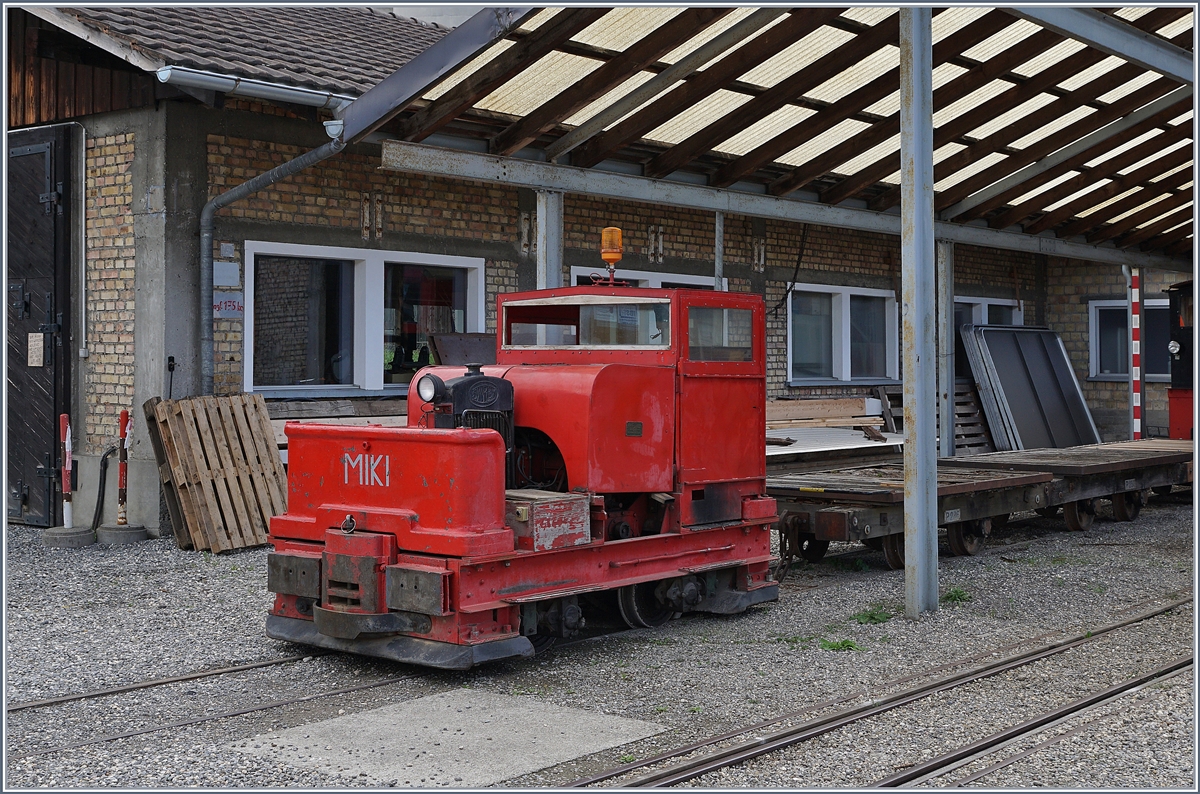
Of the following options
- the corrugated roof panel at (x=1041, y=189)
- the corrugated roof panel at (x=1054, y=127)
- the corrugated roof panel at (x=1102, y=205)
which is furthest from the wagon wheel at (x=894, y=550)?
the corrugated roof panel at (x=1102, y=205)

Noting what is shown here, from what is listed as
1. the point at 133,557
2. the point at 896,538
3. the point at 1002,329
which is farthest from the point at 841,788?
the point at 1002,329

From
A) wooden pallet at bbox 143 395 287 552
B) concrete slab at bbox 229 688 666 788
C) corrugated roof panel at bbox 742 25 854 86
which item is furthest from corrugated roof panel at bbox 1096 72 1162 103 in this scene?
concrete slab at bbox 229 688 666 788

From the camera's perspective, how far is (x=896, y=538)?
9898mm

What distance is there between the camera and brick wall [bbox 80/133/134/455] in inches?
426

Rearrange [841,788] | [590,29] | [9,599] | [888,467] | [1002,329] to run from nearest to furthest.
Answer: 1. [841,788]
2. [9,599]
3. [590,29]
4. [888,467]
5. [1002,329]

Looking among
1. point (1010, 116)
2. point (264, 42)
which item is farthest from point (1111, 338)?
point (264, 42)

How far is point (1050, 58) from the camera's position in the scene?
12.1 metres

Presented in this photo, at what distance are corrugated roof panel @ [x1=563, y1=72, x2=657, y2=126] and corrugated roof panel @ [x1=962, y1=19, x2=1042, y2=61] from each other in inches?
121

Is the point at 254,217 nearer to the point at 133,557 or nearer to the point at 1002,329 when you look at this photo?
the point at 133,557

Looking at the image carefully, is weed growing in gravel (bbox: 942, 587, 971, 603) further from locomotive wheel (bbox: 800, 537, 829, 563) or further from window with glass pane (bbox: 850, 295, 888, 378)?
window with glass pane (bbox: 850, 295, 888, 378)

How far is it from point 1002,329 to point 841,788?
1483 cm

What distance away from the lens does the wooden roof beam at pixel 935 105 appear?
11484 millimetres

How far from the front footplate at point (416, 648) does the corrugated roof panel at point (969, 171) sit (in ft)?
32.3

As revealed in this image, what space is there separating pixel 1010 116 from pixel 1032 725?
942 cm
